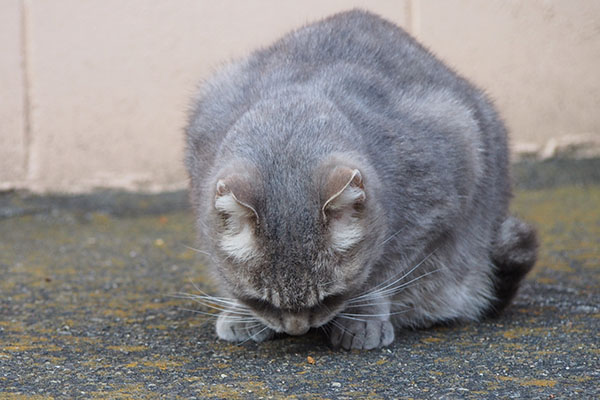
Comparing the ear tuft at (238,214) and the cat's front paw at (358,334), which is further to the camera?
the cat's front paw at (358,334)

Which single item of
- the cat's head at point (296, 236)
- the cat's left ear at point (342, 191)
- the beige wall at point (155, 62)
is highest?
the cat's left ear at point (342, 191)

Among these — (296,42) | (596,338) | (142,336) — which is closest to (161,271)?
(142,336)

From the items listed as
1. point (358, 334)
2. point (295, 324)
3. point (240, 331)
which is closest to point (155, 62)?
point (240, 331)

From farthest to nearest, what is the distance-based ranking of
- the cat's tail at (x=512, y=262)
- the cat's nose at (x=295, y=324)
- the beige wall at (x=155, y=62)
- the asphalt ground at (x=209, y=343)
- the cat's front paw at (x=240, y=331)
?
1. the beige wall at (x=155, y=62)
2. the cat's tail at (x=512, y=262)
3. the cat's front paw at (x=240, y=331)
4. the cat's nose at (x=295, y=324)
5. the asphalt ground at (x=209, y=343)

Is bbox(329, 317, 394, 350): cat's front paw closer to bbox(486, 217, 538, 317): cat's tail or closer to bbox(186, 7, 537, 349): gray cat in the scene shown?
bbox(186, 7, 537, 349): gray cat

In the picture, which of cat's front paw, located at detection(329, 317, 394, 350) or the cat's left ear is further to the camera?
cat's front paw, located at detection(329, 317, 394, 350)

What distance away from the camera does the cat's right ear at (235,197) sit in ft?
6.70

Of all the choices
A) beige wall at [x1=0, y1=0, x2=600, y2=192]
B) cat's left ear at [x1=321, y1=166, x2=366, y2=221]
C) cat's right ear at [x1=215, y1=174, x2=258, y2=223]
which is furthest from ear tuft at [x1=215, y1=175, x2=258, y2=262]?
beige wall at [x1=0, y1=0, x2=600, y2=192]

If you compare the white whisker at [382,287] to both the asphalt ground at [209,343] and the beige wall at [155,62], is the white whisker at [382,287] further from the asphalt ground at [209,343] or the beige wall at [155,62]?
the beige wall at [155,62]

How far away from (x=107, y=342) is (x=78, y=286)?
34.8 inches

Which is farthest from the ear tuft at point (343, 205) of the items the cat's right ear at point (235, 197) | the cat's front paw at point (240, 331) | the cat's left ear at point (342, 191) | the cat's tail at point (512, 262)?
the cat's tail at point (512, 262)

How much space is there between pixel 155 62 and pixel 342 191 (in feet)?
10.6

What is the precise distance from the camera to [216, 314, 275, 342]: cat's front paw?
2.52 metres

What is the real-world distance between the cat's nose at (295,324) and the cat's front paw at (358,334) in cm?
24
